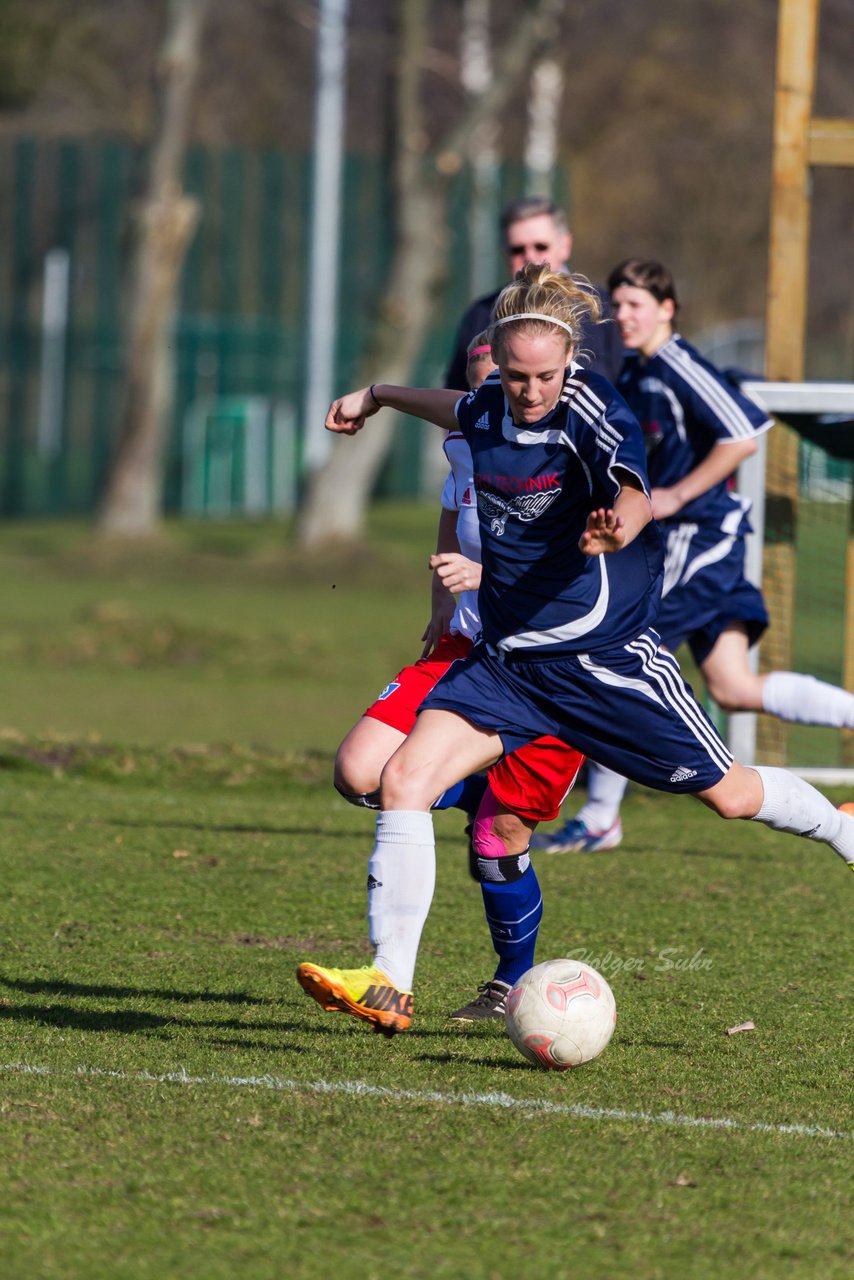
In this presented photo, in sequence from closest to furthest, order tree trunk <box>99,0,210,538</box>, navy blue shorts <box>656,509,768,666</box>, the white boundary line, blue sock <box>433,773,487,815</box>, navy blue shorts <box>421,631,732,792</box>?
1. the white boundary line
2. navy blue shorts <box>421,631,732,792</box>
3. blue sock <box>433,773,487,815</box>
4. navy blue shorts <box>656,509,768,666</box>
5. tree trunk <box>99,0,210,538</box>

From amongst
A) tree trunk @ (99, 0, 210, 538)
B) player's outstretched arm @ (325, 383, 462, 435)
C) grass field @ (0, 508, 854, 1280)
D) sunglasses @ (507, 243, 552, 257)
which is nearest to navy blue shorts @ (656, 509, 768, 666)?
grass field @ (0, 508, 854, 1280)

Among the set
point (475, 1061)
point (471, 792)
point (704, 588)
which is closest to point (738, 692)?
point (704, 588)

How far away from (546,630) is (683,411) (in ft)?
9.50

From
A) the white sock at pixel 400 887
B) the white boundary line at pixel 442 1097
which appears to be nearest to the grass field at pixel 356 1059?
the white boundary line at pixel 442 1097

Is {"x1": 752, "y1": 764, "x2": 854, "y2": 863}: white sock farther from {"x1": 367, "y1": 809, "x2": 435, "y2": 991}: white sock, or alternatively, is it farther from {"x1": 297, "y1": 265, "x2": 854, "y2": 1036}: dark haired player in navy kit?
{"x1": 367, "y1": 809, "x2": 435, "y2": 991}: white sock

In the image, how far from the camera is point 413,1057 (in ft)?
15.0

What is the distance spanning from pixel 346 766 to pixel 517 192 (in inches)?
1168

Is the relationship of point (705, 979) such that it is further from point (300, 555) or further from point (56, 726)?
point (300, 555)

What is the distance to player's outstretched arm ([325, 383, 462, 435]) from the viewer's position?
16.7ft

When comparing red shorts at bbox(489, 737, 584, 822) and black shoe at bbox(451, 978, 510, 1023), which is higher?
red shorts at bbox(489, 737, 584, 822)

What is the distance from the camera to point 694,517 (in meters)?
7.48

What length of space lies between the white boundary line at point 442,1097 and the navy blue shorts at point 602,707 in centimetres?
90

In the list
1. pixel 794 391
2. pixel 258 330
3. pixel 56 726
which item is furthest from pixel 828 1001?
pixel 258 330

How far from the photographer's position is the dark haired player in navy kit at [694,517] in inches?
283
